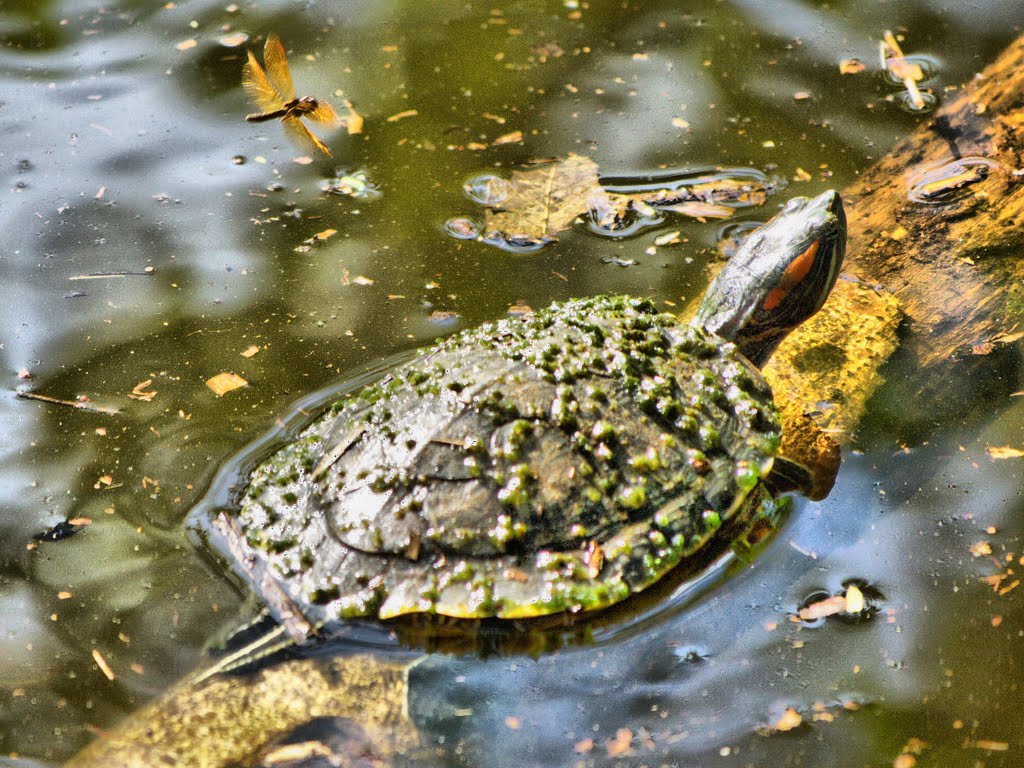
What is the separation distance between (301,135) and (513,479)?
277cm

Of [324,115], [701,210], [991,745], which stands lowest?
[991,745]

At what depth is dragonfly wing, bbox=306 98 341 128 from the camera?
180 inches

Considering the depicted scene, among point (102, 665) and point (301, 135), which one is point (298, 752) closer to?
point (102, 665)

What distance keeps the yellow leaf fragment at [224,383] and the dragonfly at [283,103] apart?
1391 millimetres

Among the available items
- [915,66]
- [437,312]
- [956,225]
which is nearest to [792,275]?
Result: [956,225]

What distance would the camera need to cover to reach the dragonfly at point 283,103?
174 inches

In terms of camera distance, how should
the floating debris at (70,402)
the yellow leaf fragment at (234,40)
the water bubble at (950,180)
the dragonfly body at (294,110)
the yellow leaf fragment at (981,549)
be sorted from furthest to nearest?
the yellow leaf fragment at (234,40) < the dragonfly body at (294,110) < the water bubble at (950,180) < the floating debris at (70,402) < the yellow leaf fragment at (981,549)

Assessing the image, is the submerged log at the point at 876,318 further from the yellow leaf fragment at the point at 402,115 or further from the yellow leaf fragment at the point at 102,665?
the yellow leaf fragment at the point at 402,115

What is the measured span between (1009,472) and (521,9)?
3928mm

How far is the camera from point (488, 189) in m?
4.48

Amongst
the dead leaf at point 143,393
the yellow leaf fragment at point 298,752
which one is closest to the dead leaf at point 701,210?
the dead leaf at point 143,393

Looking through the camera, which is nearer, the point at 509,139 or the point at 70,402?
the point at 70,402

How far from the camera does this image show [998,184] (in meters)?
4.04

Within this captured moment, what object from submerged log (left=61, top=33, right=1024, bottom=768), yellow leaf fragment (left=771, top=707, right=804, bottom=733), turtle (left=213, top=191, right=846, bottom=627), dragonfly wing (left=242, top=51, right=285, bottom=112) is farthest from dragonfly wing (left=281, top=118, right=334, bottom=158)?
yellow leaf fragment (left=771, top=707, right=804, bottom=733)
